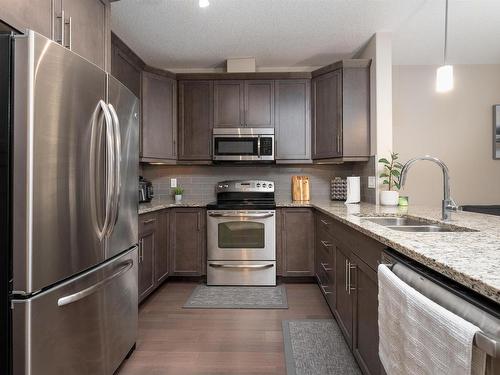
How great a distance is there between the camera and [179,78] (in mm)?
3527

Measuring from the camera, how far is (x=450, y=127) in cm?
366

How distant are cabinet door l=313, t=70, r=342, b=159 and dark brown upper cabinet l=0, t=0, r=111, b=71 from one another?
2225 mm

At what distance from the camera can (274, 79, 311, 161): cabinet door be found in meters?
3.50

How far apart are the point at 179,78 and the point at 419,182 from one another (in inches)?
123

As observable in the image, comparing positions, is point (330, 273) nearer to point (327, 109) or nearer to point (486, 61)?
point (327, 109)

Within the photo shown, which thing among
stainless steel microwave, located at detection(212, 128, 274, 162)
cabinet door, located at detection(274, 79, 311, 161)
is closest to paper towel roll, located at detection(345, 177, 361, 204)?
cabinet door, located at detection(274, 79, 311, 161)

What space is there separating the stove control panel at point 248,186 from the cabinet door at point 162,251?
2.62ft

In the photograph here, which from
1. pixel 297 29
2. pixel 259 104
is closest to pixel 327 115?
pixel 259 104

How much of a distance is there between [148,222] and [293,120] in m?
1.95

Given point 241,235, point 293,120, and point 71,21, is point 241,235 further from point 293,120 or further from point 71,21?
point 71,21

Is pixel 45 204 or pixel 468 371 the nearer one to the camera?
pixel 468 371

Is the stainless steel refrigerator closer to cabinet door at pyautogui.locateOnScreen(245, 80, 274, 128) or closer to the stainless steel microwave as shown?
the stainless steel microwave

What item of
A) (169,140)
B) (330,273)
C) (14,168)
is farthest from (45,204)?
(169,140)

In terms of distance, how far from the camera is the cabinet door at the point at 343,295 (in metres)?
1.87
